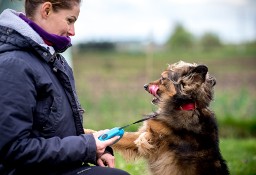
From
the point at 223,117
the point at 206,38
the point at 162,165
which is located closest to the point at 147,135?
the point at 162,165

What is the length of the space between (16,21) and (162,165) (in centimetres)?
233

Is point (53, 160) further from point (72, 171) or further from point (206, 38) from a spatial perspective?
point (206, 38)

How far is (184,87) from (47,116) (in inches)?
92.5

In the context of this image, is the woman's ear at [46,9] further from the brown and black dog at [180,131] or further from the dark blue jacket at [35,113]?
the brown and black dog at [180,131]

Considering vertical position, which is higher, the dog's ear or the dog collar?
the dog's ear

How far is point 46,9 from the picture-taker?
292cm

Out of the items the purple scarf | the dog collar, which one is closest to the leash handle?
the purple scarf

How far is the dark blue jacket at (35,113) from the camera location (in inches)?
103

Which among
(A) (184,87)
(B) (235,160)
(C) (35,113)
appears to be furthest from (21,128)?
(B) (235,160)

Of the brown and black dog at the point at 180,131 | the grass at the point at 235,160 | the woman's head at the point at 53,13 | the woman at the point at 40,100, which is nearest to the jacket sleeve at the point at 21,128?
the woman at the point at 40,100

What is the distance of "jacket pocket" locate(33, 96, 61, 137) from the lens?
2.77 m

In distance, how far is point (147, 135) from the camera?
477 centimetres

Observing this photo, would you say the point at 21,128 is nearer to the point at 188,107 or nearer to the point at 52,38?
the point at 52,38

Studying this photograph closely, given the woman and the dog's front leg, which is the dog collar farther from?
the woman
